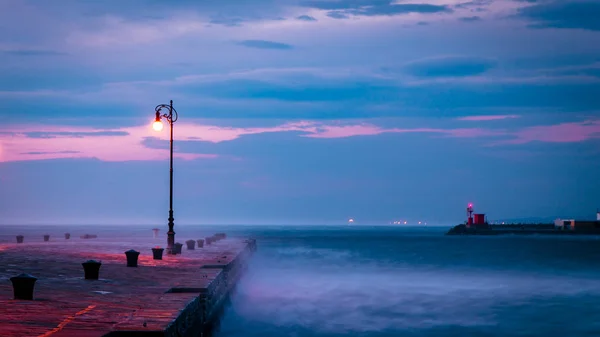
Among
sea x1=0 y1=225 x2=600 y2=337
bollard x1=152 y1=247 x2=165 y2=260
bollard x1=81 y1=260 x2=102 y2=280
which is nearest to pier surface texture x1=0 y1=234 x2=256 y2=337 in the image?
bollard x1=81 y1=260 x2=102 y2=280

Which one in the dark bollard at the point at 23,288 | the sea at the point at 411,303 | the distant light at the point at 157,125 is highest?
the distant light at the point at 157,125

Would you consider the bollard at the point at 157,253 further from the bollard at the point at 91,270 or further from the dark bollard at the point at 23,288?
the dark bollard at the point at 23,288

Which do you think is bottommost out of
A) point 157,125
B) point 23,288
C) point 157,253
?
point 23,288

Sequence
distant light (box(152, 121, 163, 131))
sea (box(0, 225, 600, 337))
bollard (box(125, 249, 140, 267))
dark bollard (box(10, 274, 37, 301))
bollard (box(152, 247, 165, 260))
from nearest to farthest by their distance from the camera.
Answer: dark bollard (box(10, 274, 37, 301)) < sea (box(0, 225, 600, 337)) < bollard (box(125, 249, 140, 267)) < bollard (box(152, 247, 165, 260)) < distant light (box(152, 121, 163, 131))

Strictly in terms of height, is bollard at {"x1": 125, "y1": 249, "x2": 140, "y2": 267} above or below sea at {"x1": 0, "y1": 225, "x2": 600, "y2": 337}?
above

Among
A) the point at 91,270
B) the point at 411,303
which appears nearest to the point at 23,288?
the point at 91,270

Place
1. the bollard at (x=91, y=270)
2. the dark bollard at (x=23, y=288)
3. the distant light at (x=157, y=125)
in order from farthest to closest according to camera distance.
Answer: the distant light at (x=157, y=125)
the bollard at (x=91, y=270)
the dark bollard at (x=23, y=288)

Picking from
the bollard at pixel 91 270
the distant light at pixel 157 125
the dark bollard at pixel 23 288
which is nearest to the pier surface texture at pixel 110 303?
the dark bollard at pixel 23 288

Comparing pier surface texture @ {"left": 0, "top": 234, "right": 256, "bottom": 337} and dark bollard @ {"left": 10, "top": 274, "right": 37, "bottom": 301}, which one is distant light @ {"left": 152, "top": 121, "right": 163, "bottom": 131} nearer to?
pier surface texture @ {"left": 0, "top": 234, "right": 256, "bottom": 337}

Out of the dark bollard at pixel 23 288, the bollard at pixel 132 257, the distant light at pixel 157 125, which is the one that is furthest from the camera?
the distant light at pixel 157 125

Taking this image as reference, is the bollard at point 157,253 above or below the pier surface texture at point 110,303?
above

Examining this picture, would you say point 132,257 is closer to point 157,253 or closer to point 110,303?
point 157,253

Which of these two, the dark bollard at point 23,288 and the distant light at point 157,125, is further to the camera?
the distant light at point 157,125

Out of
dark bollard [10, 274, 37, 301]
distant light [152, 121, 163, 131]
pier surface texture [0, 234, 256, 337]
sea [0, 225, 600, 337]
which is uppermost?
distant light [152, 121, 163, 131]
